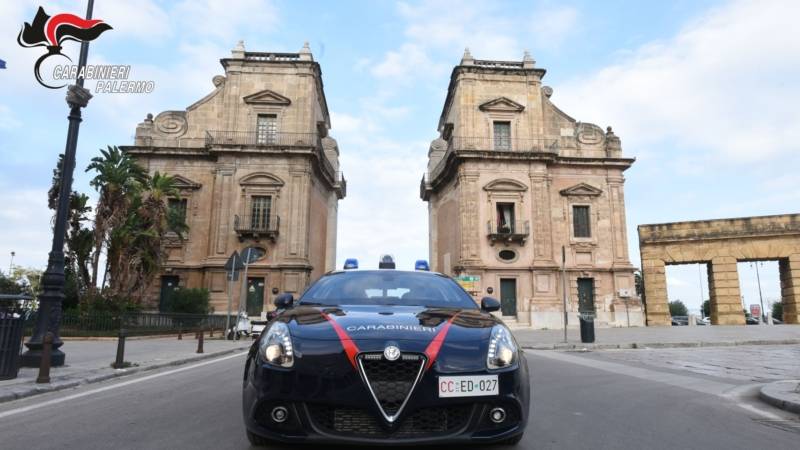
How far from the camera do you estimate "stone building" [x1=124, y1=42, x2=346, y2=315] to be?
30734mm

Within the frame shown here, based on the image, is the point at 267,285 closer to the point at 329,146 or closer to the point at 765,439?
the point at 329,146

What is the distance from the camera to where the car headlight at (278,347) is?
9.62 ft

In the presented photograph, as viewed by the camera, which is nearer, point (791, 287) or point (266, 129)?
point (791, 287)

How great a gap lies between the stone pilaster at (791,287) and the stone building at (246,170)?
2978 cm

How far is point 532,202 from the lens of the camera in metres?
32.8

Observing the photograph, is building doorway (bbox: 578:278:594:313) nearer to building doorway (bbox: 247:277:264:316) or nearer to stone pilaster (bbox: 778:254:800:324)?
stone pilaster (bbox: 778:254:800:324)

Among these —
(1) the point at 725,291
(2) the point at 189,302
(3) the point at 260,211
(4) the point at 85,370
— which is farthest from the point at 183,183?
(1) the point at 725,291

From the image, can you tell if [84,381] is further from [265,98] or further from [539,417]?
[265,98]

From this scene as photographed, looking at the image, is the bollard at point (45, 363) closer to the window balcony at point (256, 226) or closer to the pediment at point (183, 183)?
the window balcony at point (256, 226)

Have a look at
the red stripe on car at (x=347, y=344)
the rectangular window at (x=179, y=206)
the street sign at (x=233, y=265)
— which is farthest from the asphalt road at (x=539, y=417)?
the rectangular window at (x=179, y=206)

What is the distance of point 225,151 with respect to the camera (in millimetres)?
31578

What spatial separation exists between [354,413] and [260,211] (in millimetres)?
30359

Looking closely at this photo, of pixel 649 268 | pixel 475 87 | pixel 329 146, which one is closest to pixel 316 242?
pixel 329 146

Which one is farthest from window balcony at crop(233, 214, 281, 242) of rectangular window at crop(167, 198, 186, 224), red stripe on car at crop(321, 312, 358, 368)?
red stripe on car at crop(321, 312, 358, 368)
